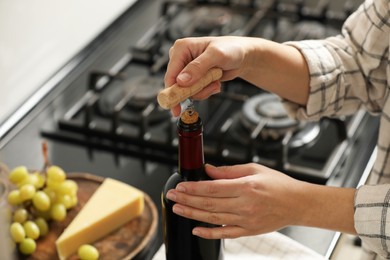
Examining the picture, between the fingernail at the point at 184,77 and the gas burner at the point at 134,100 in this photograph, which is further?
the gas burner at the point at 134,100

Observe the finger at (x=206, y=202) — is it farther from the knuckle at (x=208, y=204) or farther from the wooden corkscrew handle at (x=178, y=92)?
the wooden corkscrew handle at (x=178, y=92)

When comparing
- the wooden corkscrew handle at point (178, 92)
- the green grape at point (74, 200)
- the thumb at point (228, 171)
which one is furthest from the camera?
the green grape at point (74, 200)

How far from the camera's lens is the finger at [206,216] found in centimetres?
100

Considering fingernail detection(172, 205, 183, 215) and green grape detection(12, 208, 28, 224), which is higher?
fingernail detection(172, 205, 183, 215)

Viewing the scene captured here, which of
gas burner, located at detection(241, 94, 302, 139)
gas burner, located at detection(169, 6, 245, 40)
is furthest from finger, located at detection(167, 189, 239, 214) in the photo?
gas burner, located at detection(169, 6, 245, 40)

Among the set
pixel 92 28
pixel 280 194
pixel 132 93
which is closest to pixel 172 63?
pixel 280 194

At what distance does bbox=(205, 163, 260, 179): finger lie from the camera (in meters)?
1.04

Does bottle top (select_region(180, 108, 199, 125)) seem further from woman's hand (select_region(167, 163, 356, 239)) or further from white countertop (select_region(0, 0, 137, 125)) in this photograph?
white countertop (select_region(0, 0, 137, 125))

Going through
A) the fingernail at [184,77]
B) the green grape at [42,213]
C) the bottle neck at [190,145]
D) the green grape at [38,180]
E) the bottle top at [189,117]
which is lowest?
the green grape at [42,213]

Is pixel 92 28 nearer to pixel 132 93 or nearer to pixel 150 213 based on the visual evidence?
pixel 132 93

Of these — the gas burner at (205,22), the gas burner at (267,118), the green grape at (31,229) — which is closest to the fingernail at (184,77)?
the green grape at (31,229)

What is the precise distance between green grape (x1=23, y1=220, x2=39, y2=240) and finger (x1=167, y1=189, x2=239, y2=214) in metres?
0.30

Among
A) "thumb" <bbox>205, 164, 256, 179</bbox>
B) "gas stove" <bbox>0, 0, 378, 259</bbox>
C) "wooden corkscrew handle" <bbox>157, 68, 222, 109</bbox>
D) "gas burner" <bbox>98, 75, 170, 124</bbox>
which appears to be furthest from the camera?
"gas burner" <bbox>98, 75, 170, 124</bbox>

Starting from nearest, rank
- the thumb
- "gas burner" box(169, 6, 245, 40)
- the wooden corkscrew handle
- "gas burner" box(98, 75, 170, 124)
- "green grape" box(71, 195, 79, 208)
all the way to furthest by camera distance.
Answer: the wooden corkscrew handle → the thumb → "green grape" box(71, 195, 79, 208) → "gas burner" box(98, 75, 170, 124) → "gas burner" box(169, 6, 245, 40)
